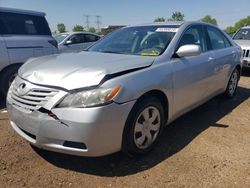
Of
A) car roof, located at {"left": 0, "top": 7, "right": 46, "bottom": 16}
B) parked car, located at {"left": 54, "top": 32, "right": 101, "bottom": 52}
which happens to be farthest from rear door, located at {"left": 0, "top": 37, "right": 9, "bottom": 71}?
parked car, located at {"left": 54, "top": 32, "right": 101, "bottom": 52}

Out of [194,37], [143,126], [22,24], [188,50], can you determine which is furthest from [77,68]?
[22,24]

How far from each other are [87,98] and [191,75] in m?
1.81

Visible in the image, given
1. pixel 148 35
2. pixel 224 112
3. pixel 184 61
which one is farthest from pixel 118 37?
pixel 224 112

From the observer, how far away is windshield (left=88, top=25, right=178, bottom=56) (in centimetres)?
402

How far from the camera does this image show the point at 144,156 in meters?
3.57

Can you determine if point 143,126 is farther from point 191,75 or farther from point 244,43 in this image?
point 244,43

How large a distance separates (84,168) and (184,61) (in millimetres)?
1890

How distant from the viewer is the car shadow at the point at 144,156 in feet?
10.8

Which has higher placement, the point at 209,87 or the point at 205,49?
the point at 205,49

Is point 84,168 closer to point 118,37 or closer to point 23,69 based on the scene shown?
point 23,69

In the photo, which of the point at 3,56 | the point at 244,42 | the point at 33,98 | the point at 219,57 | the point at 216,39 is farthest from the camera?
the point at 244,42

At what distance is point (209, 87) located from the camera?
16.0ft

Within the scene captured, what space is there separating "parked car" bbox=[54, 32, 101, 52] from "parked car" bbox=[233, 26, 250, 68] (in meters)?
4.93

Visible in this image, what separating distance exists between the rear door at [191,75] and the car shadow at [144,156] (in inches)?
13.5
